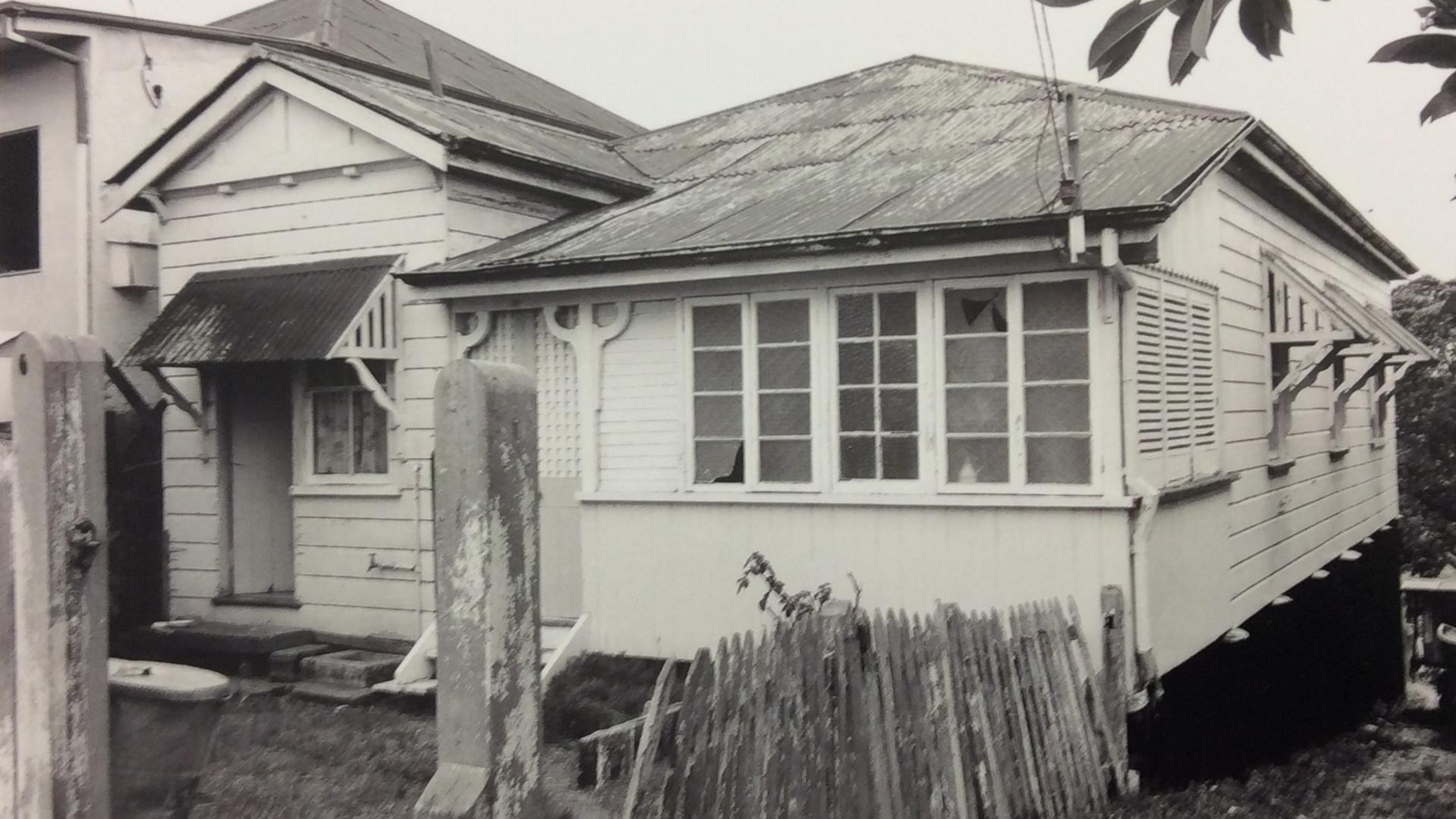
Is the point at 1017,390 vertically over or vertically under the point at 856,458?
over

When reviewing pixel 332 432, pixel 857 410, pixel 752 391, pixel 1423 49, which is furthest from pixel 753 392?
pixel 1423 49

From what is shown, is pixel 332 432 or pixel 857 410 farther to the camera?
pixel 332 432

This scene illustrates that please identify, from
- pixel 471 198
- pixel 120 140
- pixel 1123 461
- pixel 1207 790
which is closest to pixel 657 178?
pixel 471 198

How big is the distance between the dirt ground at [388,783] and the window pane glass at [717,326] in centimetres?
309

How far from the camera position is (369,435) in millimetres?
11148

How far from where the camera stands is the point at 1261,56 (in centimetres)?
304

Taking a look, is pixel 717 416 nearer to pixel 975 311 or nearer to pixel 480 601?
pixel 975 311

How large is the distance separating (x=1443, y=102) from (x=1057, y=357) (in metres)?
5.20

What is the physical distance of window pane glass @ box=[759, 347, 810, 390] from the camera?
30.1 feet

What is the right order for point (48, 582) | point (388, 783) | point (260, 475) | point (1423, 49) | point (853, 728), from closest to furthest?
point (1423, 49) < point (48, 582) < point (853, 728) < point (388, 783) < point (260, 475)

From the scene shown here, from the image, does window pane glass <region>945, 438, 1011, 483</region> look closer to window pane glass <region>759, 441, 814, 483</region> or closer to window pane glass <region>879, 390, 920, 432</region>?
window pane glass <region>879, 390, 920, 432</region>

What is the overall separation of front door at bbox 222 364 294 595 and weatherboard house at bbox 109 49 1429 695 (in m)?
0.03

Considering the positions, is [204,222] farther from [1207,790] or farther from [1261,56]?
[1261,56]

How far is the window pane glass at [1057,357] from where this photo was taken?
27.0 ft
